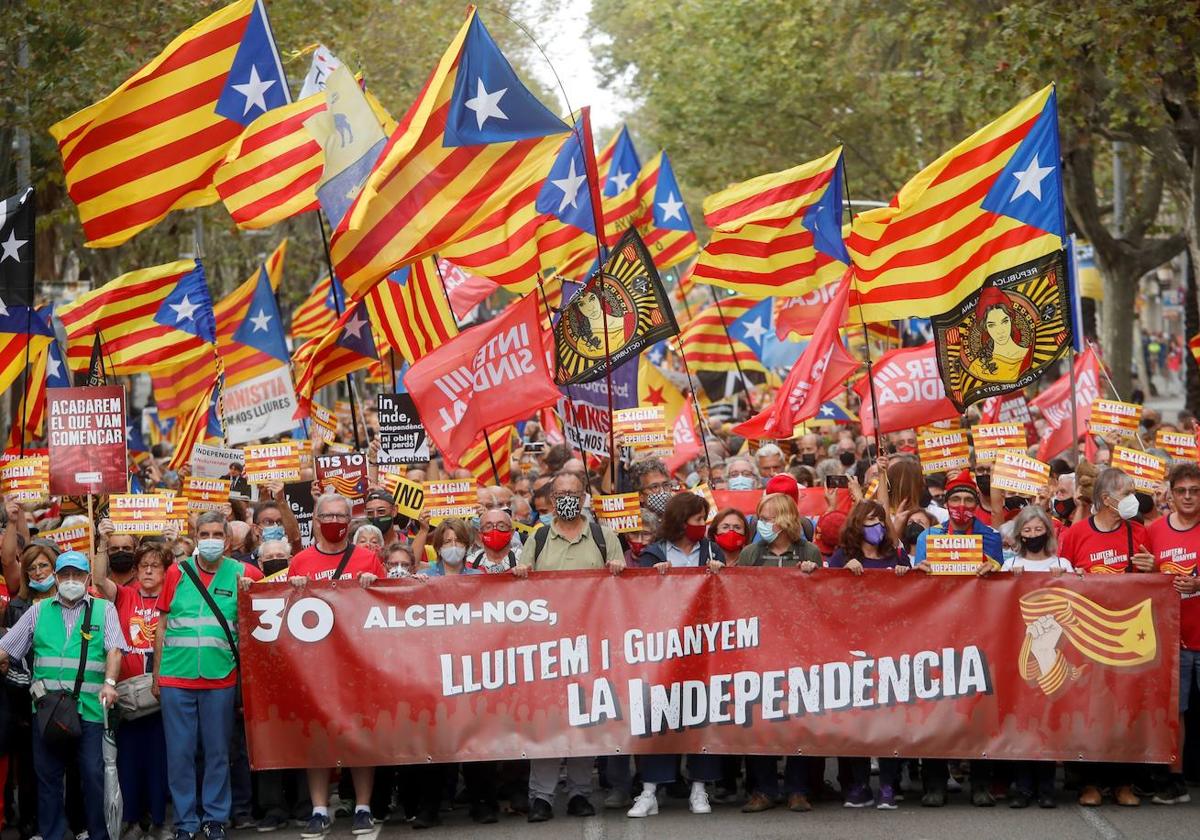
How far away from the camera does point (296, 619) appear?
10352 millimetres

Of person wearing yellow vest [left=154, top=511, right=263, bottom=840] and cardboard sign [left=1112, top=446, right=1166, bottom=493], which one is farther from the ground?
cardboard sign [left=1112, top=446, right=1166, bottom=493]

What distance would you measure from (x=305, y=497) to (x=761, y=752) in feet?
18.3

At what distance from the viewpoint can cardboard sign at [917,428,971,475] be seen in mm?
14562

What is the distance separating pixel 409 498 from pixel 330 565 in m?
2.78

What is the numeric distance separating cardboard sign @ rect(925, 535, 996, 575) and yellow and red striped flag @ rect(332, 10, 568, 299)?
13.1ft

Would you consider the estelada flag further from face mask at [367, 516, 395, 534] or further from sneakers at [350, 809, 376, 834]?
sneakers at [350, 809, 376, 834]

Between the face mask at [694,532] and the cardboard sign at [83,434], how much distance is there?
12.3 feet

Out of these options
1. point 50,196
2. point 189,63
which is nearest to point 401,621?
point 189,63

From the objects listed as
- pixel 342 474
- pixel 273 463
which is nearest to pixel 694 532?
pixel 342 474

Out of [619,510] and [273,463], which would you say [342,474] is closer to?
[273,463]

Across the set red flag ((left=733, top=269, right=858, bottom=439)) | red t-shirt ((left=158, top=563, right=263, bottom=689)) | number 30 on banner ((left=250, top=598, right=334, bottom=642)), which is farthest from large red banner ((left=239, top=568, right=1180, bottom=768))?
red flag ((left=733, top=269, right=858, bottom=439))

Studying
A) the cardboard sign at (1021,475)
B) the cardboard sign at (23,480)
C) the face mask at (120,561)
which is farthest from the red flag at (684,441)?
the face mask at (120,561)

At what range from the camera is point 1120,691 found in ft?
33.1

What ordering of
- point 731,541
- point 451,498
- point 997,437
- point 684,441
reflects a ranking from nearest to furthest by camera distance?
point 731,541 → point 451,498 → point 997,437 → point 684,441
